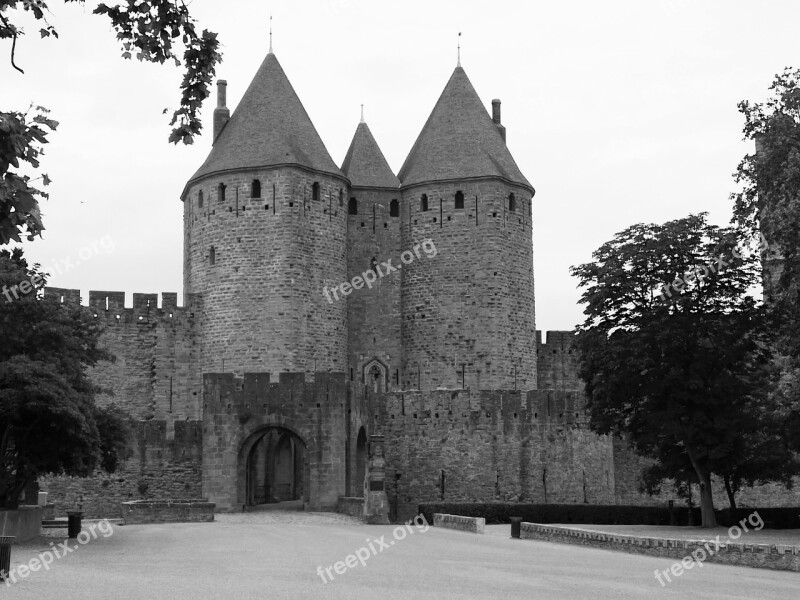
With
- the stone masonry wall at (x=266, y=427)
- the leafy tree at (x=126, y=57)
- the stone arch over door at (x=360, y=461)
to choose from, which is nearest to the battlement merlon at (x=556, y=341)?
the stone arch over door at (x=360, y=461)

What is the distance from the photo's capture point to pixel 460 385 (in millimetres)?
48344

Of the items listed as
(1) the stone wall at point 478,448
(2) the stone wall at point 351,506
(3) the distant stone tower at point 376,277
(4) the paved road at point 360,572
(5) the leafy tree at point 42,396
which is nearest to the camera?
(4) the paved road at point 360,572

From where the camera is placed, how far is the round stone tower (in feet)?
159

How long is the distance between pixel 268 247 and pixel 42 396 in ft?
73.0

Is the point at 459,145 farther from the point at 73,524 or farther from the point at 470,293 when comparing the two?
the point at 73,524

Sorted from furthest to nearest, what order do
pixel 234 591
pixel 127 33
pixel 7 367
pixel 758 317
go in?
pixel 758 317, pixel 7 367, pixel 234 591, pixel 127 33

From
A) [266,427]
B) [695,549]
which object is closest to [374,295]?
[266,427]

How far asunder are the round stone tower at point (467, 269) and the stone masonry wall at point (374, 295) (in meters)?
0.43

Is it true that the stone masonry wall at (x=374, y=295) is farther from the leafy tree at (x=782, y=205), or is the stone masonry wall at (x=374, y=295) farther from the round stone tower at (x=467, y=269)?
the leafy tree at (x=782, y=205)

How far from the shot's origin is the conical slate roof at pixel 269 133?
47.6 m

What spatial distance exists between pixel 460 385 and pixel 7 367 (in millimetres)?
25134

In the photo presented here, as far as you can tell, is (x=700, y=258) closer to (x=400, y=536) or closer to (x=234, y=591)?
(x=400, y=536)

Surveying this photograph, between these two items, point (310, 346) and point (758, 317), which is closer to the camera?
point (758, 317)

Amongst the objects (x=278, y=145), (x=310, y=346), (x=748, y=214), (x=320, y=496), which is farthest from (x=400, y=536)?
(x=278, y=145)
